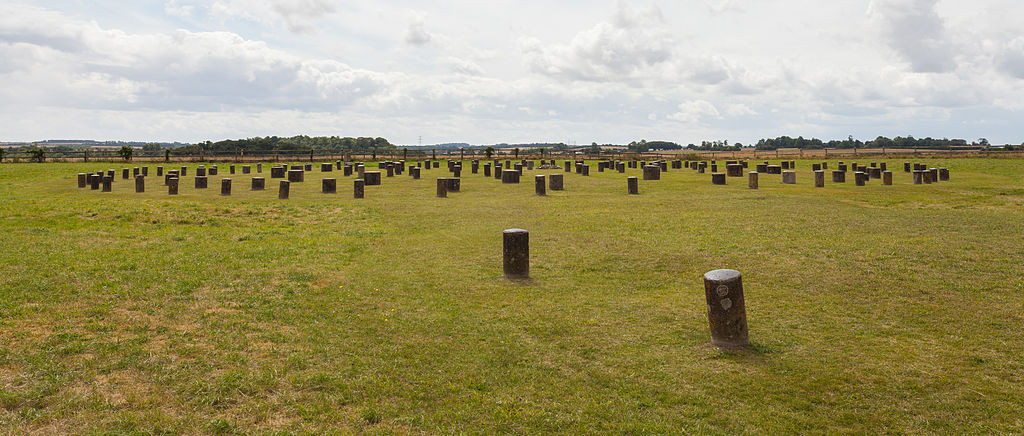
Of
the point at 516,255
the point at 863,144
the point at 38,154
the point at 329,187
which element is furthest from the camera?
the point at 863,144

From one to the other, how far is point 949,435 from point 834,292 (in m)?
4.14

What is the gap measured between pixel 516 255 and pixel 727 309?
152 inches

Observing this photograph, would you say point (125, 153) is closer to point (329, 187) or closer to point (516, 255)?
point (329, 187)

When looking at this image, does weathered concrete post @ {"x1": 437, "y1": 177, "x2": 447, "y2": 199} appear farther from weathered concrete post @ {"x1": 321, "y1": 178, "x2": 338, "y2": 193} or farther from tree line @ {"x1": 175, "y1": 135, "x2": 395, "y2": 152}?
tree line @ {"x1": 175, "y1": 135, "x2": 395, "y2": 152}

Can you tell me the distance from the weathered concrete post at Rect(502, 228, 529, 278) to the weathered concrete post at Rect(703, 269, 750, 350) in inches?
142

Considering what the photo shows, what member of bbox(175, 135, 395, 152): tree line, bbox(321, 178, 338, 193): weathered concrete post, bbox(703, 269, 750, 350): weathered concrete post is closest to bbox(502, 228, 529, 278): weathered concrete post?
bbox(703, 269, 750, 350): weathered concrete post

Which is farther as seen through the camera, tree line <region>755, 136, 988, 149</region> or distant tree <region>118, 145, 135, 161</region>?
tree line <region>755, 136, 988, 149</region>

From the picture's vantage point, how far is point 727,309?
20.3 feet

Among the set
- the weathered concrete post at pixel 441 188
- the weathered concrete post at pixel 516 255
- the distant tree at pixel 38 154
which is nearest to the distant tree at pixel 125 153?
the distant tree at pixel 38 154

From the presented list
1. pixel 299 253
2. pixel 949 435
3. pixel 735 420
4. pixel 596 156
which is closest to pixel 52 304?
pixel 299 253

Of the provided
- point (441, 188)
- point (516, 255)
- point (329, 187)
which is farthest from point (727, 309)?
point (329, 187)

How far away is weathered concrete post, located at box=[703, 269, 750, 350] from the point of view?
611 centimetres

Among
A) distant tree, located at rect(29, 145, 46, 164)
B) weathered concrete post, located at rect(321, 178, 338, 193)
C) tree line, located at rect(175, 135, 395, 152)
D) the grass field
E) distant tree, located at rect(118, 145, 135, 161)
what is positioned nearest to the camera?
the grass field

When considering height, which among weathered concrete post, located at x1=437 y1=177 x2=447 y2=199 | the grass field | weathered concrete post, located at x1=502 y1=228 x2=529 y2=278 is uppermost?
weathered concrete post, located at x1=437 y1=177 x2=447 y2=199
